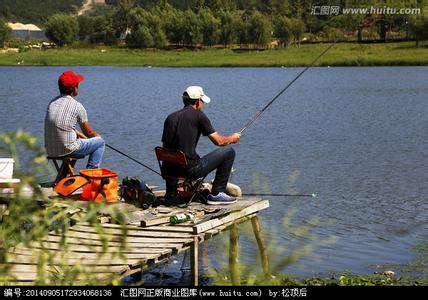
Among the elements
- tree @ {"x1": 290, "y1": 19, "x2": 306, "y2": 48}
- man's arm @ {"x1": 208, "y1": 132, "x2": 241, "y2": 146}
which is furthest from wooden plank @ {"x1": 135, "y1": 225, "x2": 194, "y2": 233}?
tree @ {"x1": 290, "y1": 19, "x2": 306, "y2": 48}

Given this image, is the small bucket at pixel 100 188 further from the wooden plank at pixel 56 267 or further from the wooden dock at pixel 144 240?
the wooden plank at pixel 56 267

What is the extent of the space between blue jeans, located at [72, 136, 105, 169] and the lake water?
190cm

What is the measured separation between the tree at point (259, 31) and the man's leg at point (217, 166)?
113 meters

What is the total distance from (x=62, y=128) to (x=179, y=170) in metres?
1.70

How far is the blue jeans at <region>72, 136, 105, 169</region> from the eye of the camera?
10.7 metres

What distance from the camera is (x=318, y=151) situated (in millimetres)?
22906

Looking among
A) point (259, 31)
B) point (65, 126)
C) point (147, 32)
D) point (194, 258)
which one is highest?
point (65, 126)

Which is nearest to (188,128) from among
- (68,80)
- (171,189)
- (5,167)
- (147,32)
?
(171,189)

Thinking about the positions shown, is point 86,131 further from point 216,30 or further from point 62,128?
point 216,30

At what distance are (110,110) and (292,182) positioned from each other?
19.5 m

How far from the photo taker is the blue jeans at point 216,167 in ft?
31.9

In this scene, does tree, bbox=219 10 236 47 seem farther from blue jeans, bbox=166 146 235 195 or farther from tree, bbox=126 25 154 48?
blue jeans, bbox=166 146 235 195
